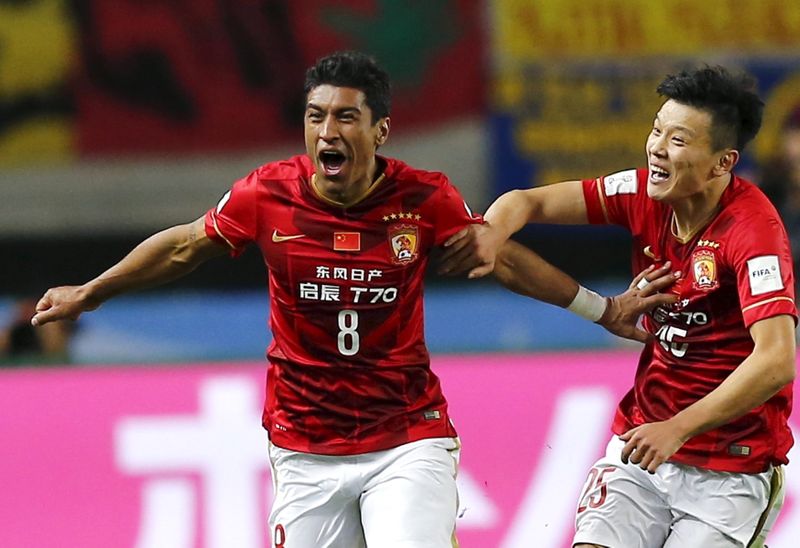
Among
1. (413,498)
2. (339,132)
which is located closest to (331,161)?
(339,132)

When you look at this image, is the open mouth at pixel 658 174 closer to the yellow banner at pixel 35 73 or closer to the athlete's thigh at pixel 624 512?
the athlete's thigh at pixel 624 512

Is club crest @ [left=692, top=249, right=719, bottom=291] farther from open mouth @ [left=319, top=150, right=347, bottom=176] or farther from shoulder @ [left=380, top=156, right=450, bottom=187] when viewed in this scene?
open mouth @ [left=319, top=150, right=347, bottom=176]

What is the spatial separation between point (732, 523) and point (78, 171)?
7.58m

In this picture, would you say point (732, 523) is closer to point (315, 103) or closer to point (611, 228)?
point (315, 103)

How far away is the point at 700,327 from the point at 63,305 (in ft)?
6.37

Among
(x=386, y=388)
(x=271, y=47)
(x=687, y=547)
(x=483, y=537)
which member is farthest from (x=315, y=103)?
(x=271, y=47)

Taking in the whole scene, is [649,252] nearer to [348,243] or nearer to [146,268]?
[348,243]

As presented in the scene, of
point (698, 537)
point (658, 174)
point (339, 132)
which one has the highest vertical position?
point (339, 132)

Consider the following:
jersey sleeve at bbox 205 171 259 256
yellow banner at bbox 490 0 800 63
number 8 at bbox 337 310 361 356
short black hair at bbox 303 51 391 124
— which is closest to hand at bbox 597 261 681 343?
number 8 at bbox 337 310 361 356

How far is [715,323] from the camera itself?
4.66 meters

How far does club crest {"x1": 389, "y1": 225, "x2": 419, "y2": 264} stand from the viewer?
4758mm

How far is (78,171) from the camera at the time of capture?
11328mm

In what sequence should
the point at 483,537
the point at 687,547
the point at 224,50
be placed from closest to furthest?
the point at 687,547 < the point at 483,537 < the point at 224,50

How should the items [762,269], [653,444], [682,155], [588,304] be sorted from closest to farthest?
[653,444], [762,269], [682,155], [588,304]
